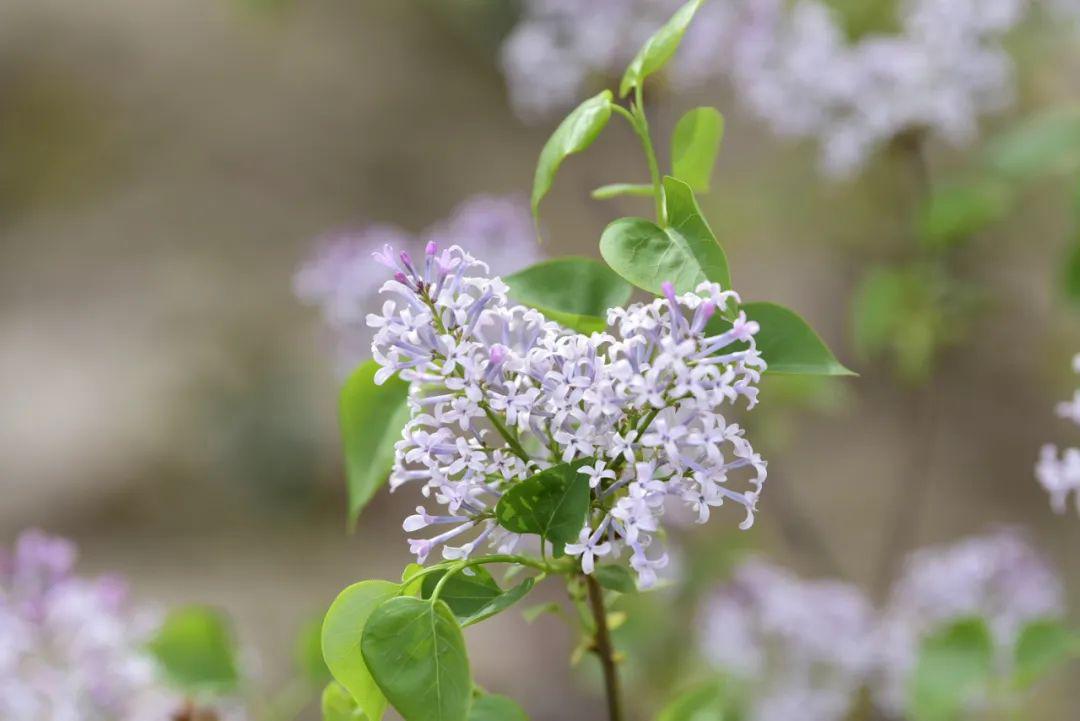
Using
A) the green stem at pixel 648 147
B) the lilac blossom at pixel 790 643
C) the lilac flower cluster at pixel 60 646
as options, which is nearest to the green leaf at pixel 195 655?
the lilac flower cluster at pixel 60 646

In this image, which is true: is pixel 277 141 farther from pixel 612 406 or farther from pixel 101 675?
pixel 612 406

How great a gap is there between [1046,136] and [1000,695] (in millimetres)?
539

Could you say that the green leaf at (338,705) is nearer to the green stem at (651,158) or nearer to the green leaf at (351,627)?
the green leaf at (351,627)

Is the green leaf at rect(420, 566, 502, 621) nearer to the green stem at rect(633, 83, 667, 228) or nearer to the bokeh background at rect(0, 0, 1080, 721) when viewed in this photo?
the green stem at rect(633, 83, 667, 228)

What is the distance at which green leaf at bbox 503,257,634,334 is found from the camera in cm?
52

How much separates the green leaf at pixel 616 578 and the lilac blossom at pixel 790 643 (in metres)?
0.72

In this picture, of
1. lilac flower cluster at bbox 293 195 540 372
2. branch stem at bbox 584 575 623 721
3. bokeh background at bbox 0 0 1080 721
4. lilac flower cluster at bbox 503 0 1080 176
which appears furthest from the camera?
bokeh background at bbox 0 0 1080 721

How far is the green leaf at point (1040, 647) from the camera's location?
0.77 metres

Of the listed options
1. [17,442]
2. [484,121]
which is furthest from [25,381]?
[484,121]

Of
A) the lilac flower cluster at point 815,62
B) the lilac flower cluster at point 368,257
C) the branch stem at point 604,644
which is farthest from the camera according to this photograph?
the lilac flower cluster at point 815,62

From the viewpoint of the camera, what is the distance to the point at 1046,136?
1.13 m

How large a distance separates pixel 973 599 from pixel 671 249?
0.77 m

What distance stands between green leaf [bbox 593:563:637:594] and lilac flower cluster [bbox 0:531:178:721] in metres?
0.43

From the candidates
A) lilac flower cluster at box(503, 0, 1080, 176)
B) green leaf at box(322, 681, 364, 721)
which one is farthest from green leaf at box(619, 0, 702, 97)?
lilac flower cluster at box(503, 0, 1080, 176)
